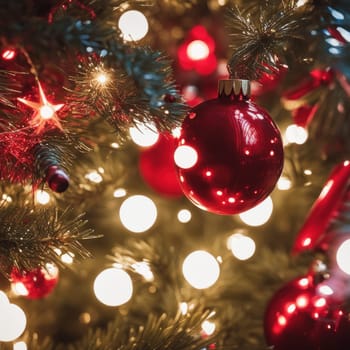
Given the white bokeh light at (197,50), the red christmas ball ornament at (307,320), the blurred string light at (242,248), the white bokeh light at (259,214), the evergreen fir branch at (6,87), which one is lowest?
the red christmas ball ornament at (307,320)

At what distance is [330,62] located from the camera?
2.17 feet

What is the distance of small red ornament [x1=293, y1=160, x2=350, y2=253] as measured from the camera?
780 millimetres

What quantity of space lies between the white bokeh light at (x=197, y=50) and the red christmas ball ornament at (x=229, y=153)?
58 centimetres

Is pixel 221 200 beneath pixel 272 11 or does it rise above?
beneath

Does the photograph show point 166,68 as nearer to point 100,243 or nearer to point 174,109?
point 174,109

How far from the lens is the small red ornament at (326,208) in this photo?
2.56ft

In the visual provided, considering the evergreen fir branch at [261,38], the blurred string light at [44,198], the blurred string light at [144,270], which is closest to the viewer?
the evergreen fir branch at [261,38]

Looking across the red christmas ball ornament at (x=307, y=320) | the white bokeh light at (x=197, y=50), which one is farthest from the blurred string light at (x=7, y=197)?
the white bokeh light at (x=197, y=50)

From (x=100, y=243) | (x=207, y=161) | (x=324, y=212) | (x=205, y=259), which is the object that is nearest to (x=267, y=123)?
(x=207, y=161)

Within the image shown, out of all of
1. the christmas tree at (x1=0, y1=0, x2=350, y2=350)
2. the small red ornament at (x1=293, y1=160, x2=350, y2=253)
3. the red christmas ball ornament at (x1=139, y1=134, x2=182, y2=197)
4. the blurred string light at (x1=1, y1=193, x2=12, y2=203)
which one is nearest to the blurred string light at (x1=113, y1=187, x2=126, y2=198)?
the christmas tree at (x1=0, y1=0, x2=350, y2=350)

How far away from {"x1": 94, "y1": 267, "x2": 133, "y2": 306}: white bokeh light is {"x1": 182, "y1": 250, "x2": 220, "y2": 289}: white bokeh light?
0.40ft

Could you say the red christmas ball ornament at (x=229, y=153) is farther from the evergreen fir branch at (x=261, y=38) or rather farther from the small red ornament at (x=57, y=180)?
the small red ornament at (x=57, y=180)

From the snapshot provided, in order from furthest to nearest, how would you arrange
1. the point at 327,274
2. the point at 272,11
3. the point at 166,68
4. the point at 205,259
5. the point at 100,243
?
the point at 100,243 < the point at 205,259 < the point at 327,274 < the point at 272,11 < the point at 166,68

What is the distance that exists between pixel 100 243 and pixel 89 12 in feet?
2.44
